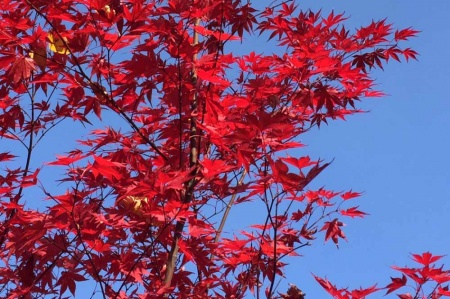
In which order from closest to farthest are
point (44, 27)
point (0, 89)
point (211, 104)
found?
point (211, 104) < point (44, 27) < point (0, 89)

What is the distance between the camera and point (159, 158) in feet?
9.06

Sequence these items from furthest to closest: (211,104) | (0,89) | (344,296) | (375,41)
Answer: (375,41) < (0,89) < (211,104) < (344,296)

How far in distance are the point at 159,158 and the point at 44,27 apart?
0.90 m

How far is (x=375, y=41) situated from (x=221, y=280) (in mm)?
1817

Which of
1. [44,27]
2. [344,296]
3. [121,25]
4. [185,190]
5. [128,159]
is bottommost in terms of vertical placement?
[344,296]

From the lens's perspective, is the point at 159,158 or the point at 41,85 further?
the point at 41,85

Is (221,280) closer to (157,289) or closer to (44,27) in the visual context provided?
(157,289)

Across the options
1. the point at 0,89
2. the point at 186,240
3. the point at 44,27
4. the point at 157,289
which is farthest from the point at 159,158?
the point at 0,89

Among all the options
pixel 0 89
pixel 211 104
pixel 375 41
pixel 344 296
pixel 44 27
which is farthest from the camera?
pixel 375 41

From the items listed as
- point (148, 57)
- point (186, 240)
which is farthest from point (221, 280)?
point (148, 57)

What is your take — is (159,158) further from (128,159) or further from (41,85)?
(41,85)

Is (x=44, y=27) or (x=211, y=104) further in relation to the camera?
(x=44, y=27)

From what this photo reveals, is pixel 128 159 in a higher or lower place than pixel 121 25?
lower

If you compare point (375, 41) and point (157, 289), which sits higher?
point (375, 41)
